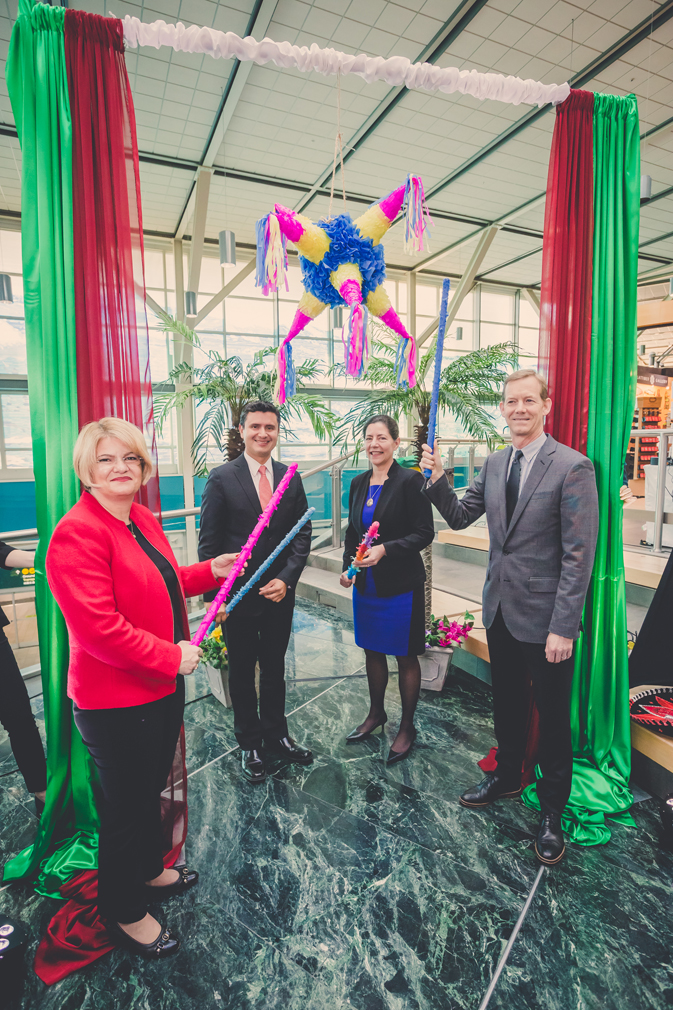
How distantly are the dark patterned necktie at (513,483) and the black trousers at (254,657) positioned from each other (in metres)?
1.05

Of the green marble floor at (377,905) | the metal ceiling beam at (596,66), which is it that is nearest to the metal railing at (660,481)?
the green marble floor at (377,905)

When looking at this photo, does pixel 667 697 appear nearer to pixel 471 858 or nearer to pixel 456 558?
pixel 471 858

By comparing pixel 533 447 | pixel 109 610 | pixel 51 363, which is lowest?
pixel 109 610

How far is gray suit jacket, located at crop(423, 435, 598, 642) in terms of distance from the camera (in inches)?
67.9

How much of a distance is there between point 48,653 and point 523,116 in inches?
293

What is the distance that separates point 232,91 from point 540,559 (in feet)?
19.8

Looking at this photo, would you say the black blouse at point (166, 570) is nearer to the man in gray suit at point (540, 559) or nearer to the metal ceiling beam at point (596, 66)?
the man in gray suit at point (540, 559)

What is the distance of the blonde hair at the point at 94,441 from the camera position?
1.38m

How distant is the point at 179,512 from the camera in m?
3.44

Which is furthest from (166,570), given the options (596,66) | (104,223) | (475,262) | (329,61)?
(475,262)

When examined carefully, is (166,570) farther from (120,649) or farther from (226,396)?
(226,396)

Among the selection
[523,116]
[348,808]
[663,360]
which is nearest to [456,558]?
[348,808]

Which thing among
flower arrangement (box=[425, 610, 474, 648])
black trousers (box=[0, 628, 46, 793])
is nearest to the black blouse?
black trousers (box=[0, 628, 46, 793])

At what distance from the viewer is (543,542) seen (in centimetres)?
181
